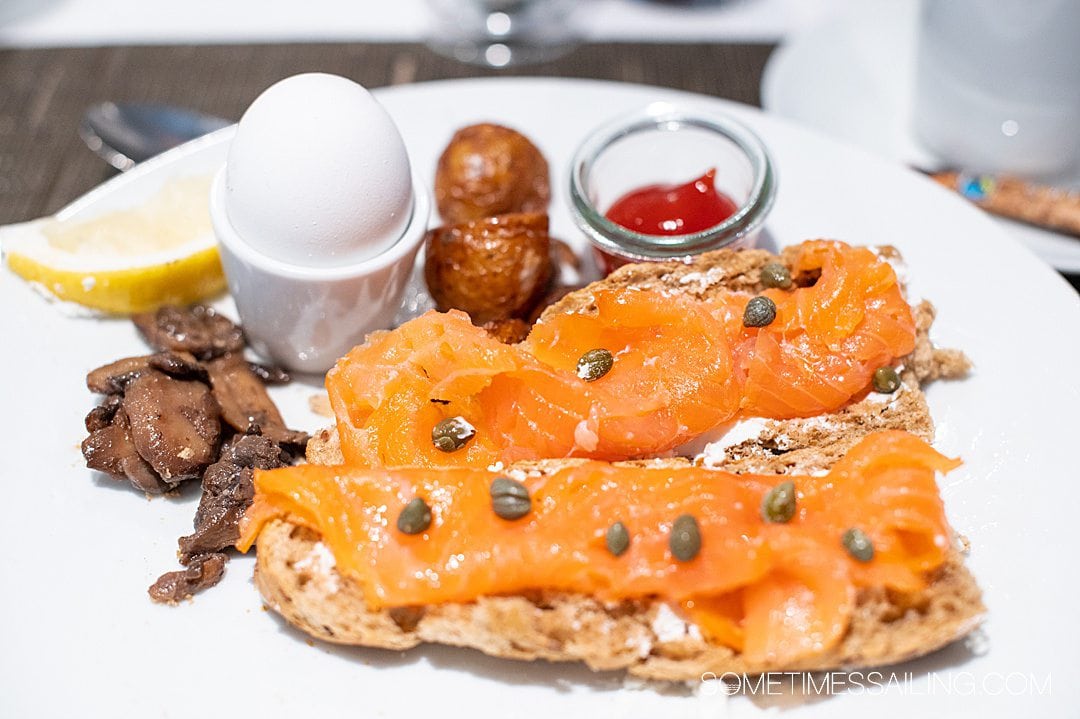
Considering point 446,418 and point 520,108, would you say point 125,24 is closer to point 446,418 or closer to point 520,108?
point 520,108

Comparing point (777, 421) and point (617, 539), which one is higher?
point (617, 539)

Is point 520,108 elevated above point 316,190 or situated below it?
below

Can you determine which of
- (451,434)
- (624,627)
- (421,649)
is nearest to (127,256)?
(451,434)

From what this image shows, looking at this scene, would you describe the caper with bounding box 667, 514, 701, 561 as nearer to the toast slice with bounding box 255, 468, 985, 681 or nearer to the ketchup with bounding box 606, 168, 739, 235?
the toast slice with bounding box 255, 468, 985, 681

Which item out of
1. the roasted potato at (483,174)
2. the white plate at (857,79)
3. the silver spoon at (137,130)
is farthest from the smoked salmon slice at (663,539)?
the white plate at (857,79)

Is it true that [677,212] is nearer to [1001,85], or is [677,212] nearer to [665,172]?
[665,172]

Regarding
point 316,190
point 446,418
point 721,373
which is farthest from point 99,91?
point 721,373
